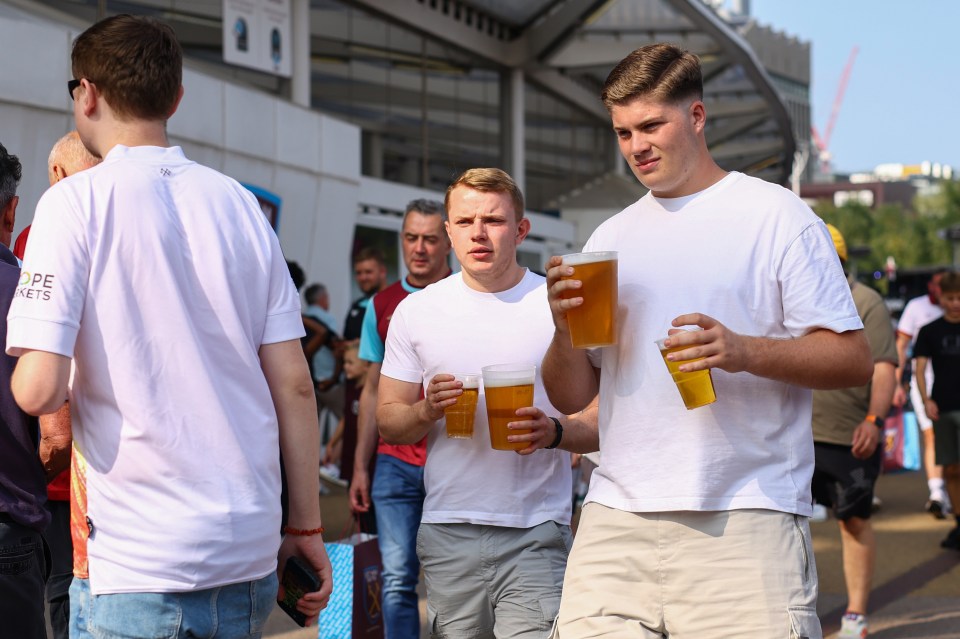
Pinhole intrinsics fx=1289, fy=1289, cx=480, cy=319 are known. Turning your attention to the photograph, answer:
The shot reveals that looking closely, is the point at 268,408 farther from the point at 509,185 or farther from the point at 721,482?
the point at 509,185

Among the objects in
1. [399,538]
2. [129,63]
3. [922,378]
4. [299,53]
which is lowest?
[399,538]

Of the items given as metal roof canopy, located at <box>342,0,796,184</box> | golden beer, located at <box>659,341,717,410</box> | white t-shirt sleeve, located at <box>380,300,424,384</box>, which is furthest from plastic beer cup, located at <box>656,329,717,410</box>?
metal roof canopy, located at <box>342,0,796,184</box>

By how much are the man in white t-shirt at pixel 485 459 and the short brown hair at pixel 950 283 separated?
21.4 feet

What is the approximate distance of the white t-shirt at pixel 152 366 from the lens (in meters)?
2.44

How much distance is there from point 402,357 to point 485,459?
20.2 inches

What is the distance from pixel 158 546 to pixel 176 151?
0.81 meters

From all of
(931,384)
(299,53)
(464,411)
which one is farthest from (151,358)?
(299,53)

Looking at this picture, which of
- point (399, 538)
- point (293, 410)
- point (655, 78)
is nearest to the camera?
point (293, 410)

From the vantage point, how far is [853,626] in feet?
21.5

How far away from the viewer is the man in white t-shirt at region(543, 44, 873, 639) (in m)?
2.99

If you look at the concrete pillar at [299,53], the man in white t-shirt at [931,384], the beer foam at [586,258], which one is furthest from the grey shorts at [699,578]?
the concrete pillar at [299,53]

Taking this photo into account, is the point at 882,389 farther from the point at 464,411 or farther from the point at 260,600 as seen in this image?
the point at 260,600

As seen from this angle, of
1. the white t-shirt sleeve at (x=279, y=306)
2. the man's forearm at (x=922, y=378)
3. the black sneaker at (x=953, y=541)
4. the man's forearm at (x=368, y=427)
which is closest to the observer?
the white t-shirt sleeve at (x=279, y=306)

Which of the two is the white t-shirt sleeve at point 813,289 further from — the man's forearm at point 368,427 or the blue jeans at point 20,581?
the man's forearm at point 368,427
